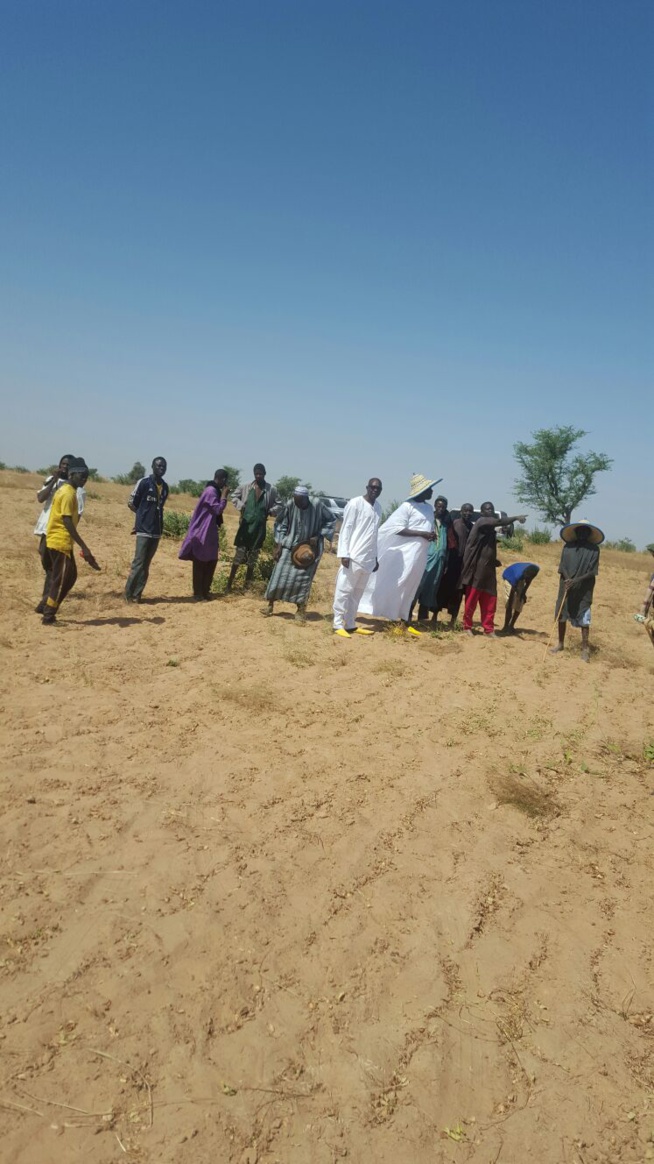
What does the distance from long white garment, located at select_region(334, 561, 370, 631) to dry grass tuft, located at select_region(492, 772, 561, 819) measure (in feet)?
12.2

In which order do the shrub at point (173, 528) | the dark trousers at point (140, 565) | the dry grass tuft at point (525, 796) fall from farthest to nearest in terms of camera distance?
the shrub at point (173, 528) < the dark trousers at point (140, 565) < the dry grass tuft at point (525, 796)

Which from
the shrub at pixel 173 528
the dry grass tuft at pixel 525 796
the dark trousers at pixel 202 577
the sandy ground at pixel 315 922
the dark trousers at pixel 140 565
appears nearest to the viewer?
the sandy ground at pixel 315 922

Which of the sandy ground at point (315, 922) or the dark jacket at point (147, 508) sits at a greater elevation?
the dark jacket at point (147, 508)

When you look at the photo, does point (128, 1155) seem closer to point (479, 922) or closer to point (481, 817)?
point (479, 922)

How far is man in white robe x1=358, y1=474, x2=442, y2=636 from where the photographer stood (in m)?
8.55

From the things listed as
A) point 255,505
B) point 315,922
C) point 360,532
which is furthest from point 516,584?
point 315,922

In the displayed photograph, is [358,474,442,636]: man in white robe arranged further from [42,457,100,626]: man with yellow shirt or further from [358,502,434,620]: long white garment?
[42,457,100,626]: man with yellow shirt

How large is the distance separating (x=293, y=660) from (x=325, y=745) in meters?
1.88

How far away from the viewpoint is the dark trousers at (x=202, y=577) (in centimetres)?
891

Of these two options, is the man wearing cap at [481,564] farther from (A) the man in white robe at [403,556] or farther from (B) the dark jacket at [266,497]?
(B) the dark jacket at [266,497]

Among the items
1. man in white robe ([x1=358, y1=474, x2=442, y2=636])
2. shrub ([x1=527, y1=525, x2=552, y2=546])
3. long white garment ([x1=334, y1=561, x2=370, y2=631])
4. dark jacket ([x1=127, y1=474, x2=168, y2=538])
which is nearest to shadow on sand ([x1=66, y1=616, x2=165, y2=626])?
dark jacket ([x1=127, y1=474, x2=168, y2=538])

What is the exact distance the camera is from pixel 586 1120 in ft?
7.26

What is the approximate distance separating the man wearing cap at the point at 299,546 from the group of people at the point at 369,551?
11 millimetres

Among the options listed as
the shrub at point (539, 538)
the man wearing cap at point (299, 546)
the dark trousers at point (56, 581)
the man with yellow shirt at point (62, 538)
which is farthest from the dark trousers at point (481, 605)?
the shrub at point (539, 538)
